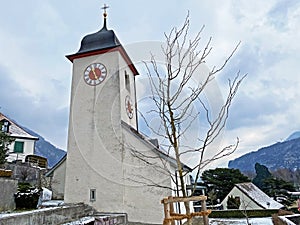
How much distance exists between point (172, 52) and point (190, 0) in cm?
261

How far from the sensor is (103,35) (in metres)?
13.2

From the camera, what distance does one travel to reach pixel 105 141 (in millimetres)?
11250

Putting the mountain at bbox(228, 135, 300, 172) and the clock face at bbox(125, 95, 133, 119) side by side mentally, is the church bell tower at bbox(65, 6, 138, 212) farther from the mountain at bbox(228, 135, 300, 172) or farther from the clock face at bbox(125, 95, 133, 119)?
the mountain at bbox(228, 135, 300, 172)

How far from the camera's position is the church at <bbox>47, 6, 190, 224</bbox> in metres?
10.3

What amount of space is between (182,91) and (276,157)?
125m

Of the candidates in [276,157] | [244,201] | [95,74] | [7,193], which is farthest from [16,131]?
[276,157]

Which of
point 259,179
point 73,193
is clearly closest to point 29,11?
point 73,193

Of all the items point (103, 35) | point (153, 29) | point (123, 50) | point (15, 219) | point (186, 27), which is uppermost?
point (103, 35)

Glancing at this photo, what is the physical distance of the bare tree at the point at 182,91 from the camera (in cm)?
341

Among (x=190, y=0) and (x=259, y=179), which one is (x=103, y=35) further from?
(x=259, y=179)

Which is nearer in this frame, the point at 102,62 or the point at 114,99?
the point at 114,99

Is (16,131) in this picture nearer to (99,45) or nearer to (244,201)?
(99,45)

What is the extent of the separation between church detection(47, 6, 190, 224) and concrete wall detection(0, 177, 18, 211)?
3.50m

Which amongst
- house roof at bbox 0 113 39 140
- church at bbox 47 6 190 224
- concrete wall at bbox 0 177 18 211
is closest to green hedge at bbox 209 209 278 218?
church at bbox 47 6 190 224
